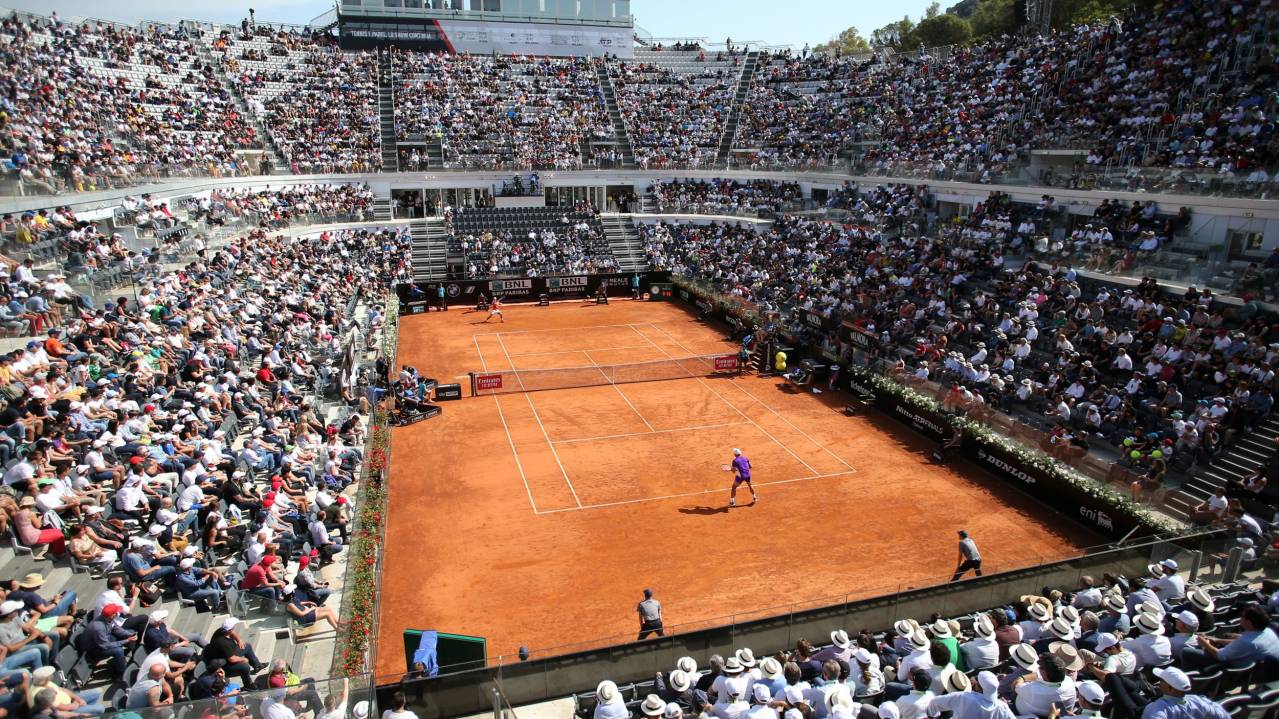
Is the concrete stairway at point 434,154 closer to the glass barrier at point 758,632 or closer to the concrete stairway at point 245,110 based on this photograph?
the concrete stairway at point 245,110

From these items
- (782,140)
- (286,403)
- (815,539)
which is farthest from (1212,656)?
(782,140)

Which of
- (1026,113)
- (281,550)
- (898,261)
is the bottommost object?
(281,550)

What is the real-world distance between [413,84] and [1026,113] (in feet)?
135

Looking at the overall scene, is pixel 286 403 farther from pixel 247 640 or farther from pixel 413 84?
pixel 413 84

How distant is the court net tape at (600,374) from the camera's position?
29.3m

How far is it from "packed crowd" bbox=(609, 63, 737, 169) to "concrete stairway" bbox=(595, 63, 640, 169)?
0.35m

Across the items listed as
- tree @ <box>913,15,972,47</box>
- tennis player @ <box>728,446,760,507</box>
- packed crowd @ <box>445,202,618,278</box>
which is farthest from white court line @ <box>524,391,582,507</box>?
tree @ <box>913,15,972,47</box>

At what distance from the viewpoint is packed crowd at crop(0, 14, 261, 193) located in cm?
2828

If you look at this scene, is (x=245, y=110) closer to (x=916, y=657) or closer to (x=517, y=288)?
(x=517, y=288)

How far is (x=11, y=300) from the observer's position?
18.8 metres

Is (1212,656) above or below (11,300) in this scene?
below

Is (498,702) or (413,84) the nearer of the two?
(498,702)

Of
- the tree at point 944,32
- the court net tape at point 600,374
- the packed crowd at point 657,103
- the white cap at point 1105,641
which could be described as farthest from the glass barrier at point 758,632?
the tree at point 944,32

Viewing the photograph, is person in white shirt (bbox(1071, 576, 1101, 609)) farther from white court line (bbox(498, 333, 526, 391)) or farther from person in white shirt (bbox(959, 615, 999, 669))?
white court line (bbox(498, 333, 526, 391))
